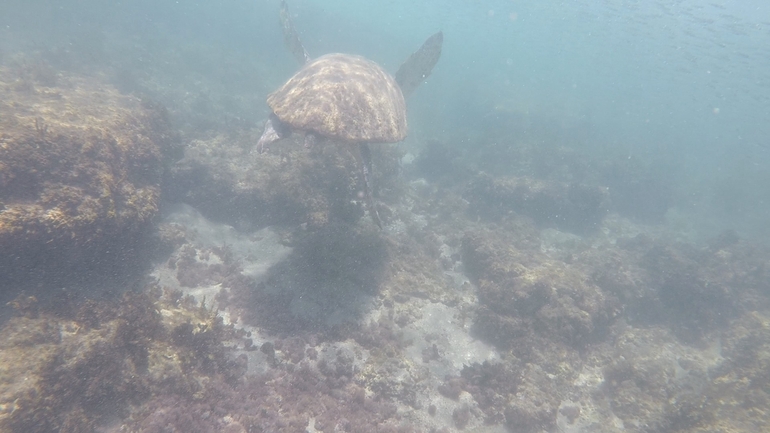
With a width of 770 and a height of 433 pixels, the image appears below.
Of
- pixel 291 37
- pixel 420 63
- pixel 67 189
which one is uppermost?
pixel 291 37

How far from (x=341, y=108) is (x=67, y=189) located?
5.59 metres

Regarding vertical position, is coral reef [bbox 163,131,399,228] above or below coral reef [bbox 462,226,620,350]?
above

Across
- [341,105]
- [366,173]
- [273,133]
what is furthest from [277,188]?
[341,105]

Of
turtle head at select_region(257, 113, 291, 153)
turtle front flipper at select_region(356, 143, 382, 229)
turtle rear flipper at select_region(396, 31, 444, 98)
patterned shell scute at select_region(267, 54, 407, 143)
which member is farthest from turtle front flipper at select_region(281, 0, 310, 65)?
turtle front flipper at select_region(356, 143, 382, 229)

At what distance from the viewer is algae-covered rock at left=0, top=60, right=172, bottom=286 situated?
5469mm

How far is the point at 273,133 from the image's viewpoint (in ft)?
25.2

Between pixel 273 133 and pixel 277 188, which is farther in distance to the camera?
pixel 277 188

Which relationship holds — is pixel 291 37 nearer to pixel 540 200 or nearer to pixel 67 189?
pixel 67 189

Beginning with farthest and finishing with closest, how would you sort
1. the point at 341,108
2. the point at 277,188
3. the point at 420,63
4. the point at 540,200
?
the point at 540,200 → the point at 420,63 → the point at 277,188 → the point at 341,108

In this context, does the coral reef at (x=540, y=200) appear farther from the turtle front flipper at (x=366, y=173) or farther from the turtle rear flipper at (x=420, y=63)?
the turtle front flipper at (x=366, y=173)

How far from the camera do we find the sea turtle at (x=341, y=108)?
6.77m

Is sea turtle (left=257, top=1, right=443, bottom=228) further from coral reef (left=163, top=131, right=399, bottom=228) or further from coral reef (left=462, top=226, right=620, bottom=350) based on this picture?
coral reef (left=462, top=226, right=620, bottom=350)

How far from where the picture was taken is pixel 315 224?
9.30 metres

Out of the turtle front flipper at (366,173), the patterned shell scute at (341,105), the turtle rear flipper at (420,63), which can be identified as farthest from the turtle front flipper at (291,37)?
the turtle front flipper at (366,173)
